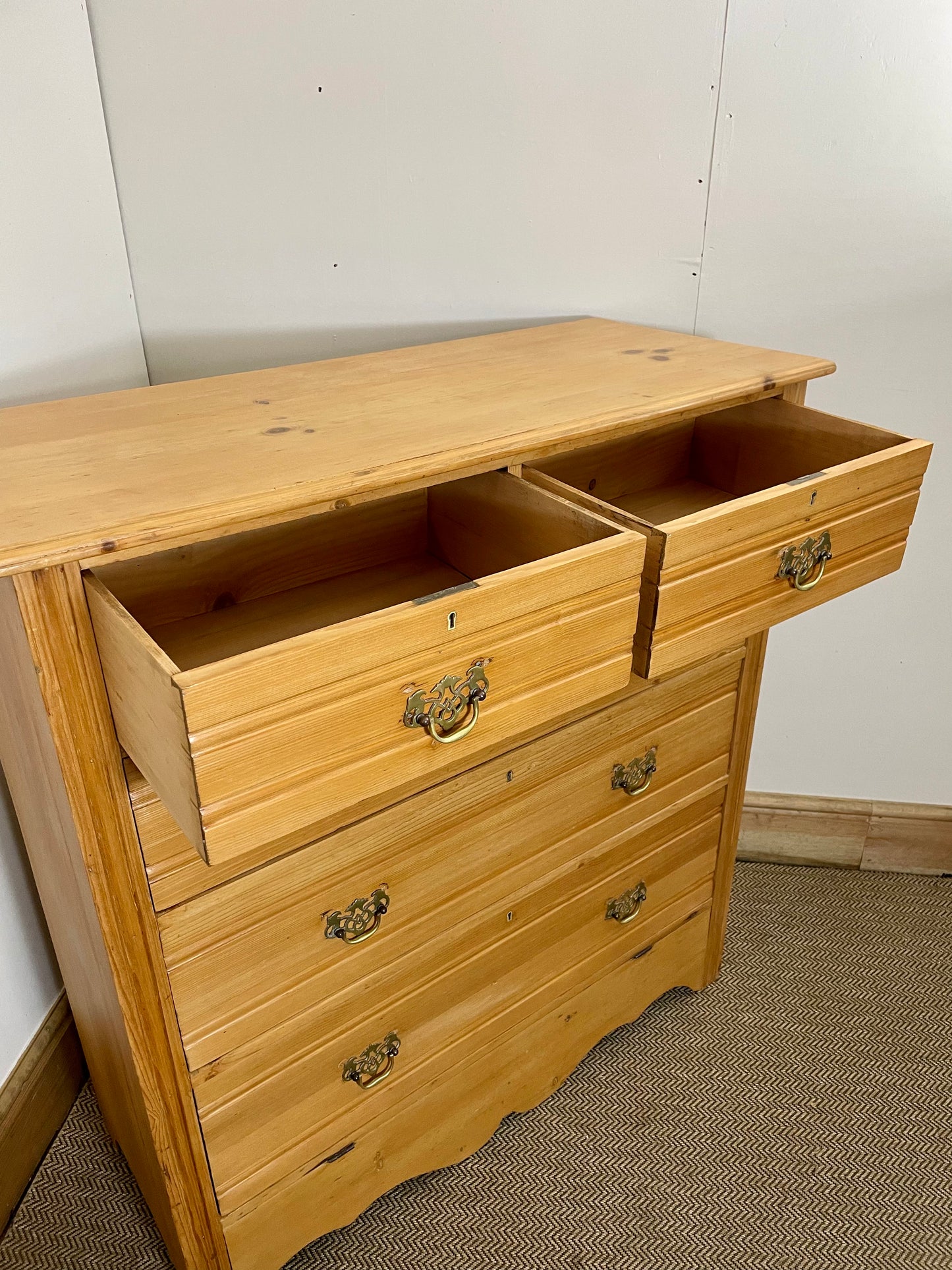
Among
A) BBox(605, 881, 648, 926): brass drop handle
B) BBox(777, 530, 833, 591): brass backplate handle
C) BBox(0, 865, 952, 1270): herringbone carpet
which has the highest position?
BBox(777, 530, 833, 591): brass backplate handle

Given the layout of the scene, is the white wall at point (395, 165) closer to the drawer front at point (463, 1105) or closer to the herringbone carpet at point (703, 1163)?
the drawer front at point (463, 1105)

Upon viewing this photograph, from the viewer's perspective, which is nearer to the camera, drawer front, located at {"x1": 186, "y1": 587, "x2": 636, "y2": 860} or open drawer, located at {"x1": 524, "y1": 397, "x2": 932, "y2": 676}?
drawer front, located at {"x1": 186, "y1": 587, "x2": 636, "y2": 860}

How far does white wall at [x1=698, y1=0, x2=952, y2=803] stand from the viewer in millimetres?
1310

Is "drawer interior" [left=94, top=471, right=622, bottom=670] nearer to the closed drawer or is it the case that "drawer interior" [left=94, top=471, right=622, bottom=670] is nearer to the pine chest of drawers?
the pine chest of drawers

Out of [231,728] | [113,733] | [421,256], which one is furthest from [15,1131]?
[421,256]

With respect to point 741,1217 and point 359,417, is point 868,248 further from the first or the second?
point 741,1217

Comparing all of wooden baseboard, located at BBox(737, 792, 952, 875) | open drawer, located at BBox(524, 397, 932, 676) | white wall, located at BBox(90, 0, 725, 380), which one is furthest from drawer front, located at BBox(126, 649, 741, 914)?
wooden baseboard, located at BBox(737, 792, 952, 875)

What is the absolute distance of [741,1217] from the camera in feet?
4.34

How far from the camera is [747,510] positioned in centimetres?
94

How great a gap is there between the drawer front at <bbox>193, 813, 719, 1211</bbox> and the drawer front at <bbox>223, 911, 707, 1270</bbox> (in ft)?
0.10

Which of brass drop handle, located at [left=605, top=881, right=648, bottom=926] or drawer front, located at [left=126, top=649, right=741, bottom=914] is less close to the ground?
drawer front, located at [left=126, top=649, right=741, bottom=914]

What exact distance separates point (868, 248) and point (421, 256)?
26.6 inches

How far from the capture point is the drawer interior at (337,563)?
36.8 inches

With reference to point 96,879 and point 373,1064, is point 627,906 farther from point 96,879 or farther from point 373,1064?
point 96,879
